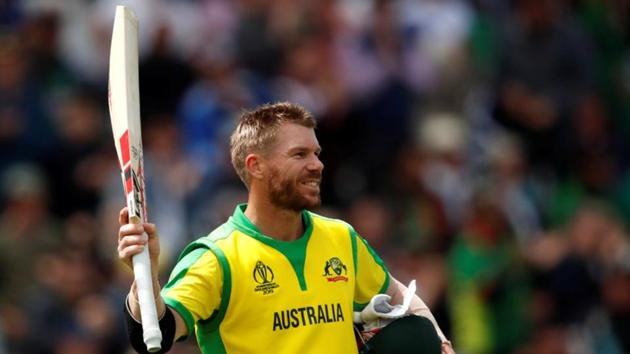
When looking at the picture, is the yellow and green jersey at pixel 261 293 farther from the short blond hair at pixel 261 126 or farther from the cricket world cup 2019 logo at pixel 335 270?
the short blond hair at pixel 261 126

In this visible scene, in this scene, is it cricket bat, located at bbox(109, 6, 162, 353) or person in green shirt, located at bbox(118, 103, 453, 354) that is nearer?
cricket bat, located at bbox(109, 6, 162, 353)

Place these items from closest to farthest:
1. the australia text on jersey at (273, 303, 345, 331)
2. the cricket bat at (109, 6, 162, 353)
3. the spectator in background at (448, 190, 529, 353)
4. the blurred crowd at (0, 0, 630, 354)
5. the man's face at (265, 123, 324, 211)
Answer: the cricket bat at (109, 6, 162, 353) → the australia text on jersey at (273, 303, 345, 331) → the man's face at (265, 123, 324, 211) → the blurred crowd at (0, 0, 630, 354) → the spectator in background at (448, 190, 529, 353)

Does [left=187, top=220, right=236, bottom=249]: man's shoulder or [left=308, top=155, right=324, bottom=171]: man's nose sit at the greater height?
[left=308, top=155, right=324, bottom=171]: man's nose

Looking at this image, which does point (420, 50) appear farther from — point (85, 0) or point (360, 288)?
point (360, 288)

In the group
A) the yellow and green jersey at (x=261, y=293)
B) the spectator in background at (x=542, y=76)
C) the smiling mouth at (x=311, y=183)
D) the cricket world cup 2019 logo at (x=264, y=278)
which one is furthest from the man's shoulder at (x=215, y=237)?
the spectator in background at (x=542, y=76)

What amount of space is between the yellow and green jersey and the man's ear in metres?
0.21

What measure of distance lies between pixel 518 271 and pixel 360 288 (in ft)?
19.5

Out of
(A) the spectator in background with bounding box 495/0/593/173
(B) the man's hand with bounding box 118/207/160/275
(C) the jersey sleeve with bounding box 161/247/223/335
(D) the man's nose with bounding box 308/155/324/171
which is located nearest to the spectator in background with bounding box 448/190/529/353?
(A) the spectator in background with bounding box 495/0/593/173

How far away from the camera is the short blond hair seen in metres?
7.75

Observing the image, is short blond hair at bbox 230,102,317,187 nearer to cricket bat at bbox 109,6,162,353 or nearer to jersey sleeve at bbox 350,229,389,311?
cricket bat at bbox 109,6,162,353

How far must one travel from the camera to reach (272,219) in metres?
7.81

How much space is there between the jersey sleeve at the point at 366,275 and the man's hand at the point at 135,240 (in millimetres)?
1308

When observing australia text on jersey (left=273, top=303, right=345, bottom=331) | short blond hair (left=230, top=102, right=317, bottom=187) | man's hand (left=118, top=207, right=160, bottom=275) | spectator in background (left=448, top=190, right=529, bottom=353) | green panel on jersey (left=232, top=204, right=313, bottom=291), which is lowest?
spectator in background (left=448, top=190, right=529, bottom=353)

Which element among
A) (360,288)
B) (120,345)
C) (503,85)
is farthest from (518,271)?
(360,288)
